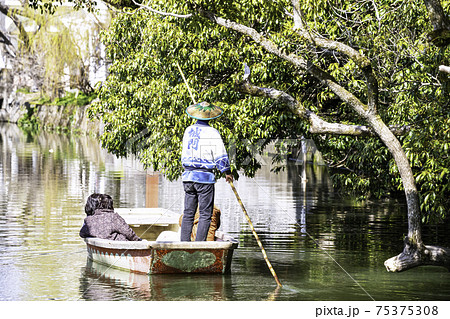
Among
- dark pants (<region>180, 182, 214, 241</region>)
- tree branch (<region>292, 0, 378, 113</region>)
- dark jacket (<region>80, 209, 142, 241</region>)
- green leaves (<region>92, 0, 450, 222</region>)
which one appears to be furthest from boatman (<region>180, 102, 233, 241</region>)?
tree branch (<region>292, 0, 378, 113</region>)

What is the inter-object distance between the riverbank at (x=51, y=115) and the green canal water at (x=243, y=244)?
2732 centimetres

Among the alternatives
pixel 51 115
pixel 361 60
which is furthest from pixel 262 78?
pixel 51 115

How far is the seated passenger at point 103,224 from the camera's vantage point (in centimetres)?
1102

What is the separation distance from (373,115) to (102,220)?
3932 millimetres

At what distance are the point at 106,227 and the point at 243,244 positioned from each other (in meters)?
2.90

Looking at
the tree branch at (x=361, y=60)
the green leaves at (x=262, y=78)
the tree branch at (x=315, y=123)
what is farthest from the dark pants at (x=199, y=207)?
the tree branch at (x=361, y=60)

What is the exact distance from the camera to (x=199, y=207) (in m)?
10.6

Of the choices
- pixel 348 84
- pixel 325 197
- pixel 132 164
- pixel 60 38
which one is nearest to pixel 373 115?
pixel 348 84

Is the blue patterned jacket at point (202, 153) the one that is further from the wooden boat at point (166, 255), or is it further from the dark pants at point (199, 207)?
the wooden boat at point (166, 255)

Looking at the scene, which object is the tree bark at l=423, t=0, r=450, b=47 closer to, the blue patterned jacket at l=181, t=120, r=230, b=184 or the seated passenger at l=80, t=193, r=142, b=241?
the blue patterned jacket at l=181, t=120, r=230, b=184

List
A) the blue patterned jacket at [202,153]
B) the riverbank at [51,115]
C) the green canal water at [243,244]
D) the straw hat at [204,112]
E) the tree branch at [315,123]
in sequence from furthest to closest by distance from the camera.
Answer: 1. the riverbank at [51,115]
2. the straw hat at [204,112]
3. the tree branch at [315,123]
4. the blue patterned jacket at [202,153]
5. the green canal water at [243,244]

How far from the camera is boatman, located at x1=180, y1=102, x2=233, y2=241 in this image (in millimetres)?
10500

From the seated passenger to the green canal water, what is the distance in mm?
467

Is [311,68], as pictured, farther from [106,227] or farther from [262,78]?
[106,227]
